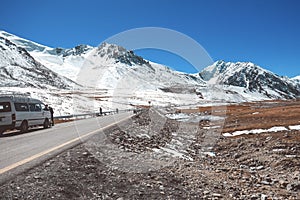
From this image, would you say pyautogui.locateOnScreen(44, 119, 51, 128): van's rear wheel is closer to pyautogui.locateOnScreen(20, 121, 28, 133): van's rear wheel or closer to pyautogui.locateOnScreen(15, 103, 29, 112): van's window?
pyautogui.locateOnScreen(15, 103, 29, 112): van's window

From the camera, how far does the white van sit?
22031 mm

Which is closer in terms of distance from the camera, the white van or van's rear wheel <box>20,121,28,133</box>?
the white van

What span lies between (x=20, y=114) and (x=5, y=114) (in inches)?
66.1

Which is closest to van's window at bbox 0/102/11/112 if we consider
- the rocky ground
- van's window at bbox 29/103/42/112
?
van's window at bbox 29/103/42/112

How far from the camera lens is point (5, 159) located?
11.0 meters

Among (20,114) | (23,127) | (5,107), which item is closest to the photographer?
(5,107)

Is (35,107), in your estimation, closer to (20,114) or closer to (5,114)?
(20,114)

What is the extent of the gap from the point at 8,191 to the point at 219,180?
7287 mm

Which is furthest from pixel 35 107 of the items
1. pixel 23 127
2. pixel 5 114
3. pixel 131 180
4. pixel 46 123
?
pixel 131 180

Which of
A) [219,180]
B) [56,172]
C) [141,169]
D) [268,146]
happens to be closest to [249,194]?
[219,180]

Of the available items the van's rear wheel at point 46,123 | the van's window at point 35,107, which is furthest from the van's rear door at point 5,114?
the van's rear wheel at point 46,123

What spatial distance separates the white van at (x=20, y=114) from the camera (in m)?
22.0

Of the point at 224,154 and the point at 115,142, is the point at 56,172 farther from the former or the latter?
the point at 224,154

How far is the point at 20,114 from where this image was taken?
23625 mm
